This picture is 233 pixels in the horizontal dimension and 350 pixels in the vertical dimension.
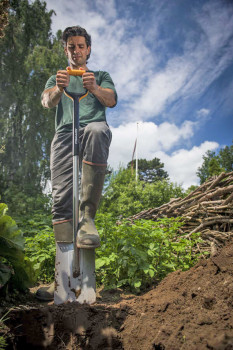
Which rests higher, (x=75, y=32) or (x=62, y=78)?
(x=75, y=32)

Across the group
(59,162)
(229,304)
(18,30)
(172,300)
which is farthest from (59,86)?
(18,30)

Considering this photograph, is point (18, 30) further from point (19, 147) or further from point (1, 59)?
point (19, 147)

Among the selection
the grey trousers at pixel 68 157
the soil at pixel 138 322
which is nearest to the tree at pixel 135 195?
the grey trousers at pixel 68 157

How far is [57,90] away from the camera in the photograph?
6.81 feet

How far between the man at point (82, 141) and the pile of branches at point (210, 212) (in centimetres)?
133

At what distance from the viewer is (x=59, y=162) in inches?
84.9

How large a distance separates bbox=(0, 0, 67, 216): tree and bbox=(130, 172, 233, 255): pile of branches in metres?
4.22

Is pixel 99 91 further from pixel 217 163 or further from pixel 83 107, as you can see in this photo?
pixel 217 163

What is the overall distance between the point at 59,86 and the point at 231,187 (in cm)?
221

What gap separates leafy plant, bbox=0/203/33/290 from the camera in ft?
5.62

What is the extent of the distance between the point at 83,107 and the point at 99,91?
0.76 feet

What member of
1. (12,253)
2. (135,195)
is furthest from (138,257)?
(135,195)

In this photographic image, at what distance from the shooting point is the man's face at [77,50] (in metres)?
2.23

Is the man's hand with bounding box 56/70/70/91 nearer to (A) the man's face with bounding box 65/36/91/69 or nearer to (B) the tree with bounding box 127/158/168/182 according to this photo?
(A) the man's face with bounding box 65/36/91/69
